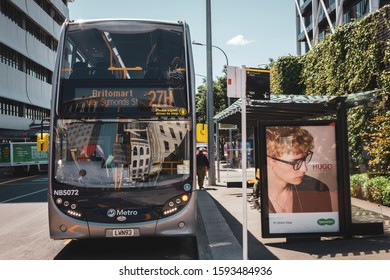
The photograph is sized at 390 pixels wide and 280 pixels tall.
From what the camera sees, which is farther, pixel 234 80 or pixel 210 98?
pixel 210 98

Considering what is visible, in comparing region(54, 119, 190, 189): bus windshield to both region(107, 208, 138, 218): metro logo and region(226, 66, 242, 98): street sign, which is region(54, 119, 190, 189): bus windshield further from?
region(226, 66, 242, 98): street sign

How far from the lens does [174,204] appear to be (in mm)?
6801

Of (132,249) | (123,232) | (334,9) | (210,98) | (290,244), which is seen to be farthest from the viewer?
(334,9)

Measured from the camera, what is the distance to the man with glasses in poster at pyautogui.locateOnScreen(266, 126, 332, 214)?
7.20 meters

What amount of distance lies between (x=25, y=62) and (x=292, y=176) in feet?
125

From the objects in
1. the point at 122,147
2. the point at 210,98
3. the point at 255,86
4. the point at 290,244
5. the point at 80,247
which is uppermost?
the point at 210,98

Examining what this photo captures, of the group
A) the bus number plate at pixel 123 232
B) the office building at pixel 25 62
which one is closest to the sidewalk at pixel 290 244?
the bus number plate at pixel 123 232

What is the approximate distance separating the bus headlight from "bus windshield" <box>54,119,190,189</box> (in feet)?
0.88

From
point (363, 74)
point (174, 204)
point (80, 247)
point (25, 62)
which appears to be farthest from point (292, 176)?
point (25, 62)

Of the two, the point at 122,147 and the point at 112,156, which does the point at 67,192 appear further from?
the point at 122,147

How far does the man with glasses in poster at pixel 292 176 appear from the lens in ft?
23.6

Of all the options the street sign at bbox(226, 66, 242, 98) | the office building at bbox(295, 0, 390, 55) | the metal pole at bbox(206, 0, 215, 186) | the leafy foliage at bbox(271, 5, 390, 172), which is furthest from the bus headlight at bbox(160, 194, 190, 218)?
the office building at bbox(295, 0, 390, 55)

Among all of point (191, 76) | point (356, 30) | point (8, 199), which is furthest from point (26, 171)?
point (191, 76)

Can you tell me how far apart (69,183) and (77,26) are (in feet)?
8.92
